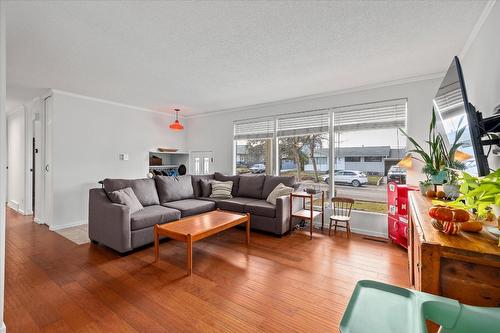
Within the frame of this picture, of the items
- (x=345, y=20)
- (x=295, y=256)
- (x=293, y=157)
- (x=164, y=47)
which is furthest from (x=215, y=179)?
(x=345, y=20)

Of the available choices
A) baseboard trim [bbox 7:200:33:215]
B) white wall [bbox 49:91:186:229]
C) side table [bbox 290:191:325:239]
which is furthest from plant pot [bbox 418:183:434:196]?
baseboard trim [bbox 7:200:33:215]

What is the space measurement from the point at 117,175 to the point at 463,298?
5.56 m

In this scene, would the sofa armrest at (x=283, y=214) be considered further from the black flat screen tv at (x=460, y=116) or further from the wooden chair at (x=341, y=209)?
the black flat screen tv at (x=460, y=116)

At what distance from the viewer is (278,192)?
4.07m

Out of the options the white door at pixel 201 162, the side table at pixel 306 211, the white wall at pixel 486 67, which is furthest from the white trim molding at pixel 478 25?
the white door at pixel 201 162

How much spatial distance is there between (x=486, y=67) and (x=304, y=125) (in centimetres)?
278

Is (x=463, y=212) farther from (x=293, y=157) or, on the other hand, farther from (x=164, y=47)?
(x=293, y=157)

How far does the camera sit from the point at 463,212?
1089 mm

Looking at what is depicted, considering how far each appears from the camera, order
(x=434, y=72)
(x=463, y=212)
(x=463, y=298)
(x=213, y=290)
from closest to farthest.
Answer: (x=463, y=298) < (x=463, y=212) < (x=213, y=290) < (x=434, y=72)

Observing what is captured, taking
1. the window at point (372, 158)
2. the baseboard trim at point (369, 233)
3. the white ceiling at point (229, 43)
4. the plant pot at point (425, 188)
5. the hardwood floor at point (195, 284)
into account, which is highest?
the white ceiling at point (229, 43)

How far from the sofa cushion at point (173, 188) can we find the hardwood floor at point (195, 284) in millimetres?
1029

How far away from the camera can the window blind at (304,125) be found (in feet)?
14.4

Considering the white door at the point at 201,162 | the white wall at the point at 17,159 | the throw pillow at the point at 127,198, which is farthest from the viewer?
the white door at the point at 201,162

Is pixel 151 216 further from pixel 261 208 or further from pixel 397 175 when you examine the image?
pixel 397 175
